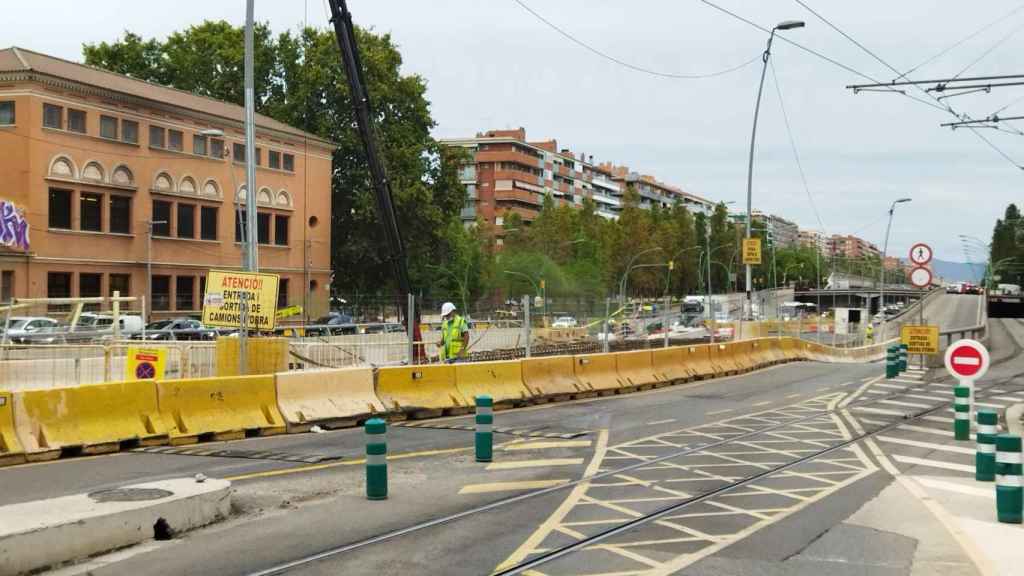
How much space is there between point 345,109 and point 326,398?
5408 cm

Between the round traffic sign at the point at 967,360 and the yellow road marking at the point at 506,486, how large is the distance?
7.24 metres

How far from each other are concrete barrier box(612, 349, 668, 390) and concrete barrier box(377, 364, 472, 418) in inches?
252

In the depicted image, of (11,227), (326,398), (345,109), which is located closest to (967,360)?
(326,398)

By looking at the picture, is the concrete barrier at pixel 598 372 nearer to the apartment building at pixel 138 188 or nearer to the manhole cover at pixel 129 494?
the manhole cover at pixel 129 494

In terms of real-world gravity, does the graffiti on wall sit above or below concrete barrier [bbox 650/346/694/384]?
above

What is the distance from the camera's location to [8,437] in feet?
40.0

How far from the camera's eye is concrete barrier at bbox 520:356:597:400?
20.9 m

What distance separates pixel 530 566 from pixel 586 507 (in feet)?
7.83

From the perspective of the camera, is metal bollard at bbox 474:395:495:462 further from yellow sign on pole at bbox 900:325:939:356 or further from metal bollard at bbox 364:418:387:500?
yellow sign on pole at bbox 900:325:939:356

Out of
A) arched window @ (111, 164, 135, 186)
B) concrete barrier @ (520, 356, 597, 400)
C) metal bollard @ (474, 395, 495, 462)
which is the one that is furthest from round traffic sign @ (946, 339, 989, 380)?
arched window @ (111, 164, 135, 186)

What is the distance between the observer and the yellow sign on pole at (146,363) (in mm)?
20078

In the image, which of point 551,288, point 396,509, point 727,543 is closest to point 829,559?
point 727,543

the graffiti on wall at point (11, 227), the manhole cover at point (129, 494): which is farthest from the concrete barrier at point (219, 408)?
the graffiti on wall at point (11, 227)

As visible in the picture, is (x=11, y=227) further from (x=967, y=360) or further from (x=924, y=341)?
(x=967, y=360)
